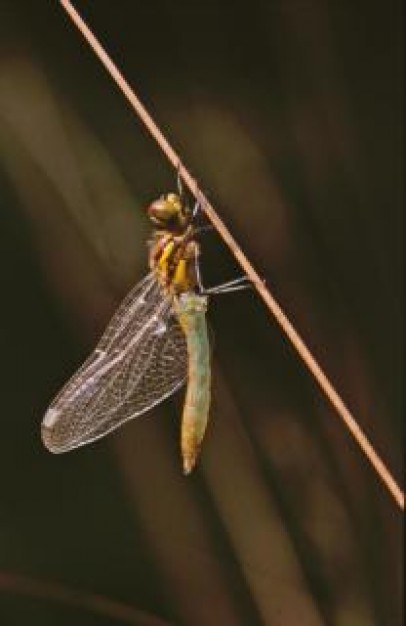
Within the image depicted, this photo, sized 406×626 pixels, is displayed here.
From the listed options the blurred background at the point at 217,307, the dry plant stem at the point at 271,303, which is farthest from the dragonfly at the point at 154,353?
the dry plant stem at the point at 271,303

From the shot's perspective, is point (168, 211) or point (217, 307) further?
point (217, 307)

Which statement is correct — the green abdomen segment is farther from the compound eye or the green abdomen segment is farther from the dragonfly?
the compound eye

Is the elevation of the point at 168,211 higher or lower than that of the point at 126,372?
higher

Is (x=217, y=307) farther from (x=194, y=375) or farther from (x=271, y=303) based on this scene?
(x=271, y=303)

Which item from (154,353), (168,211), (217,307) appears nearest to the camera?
(168,211)

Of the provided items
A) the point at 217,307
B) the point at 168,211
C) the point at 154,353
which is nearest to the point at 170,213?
the point at 168,211

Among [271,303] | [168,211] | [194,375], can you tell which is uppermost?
[168,211]
